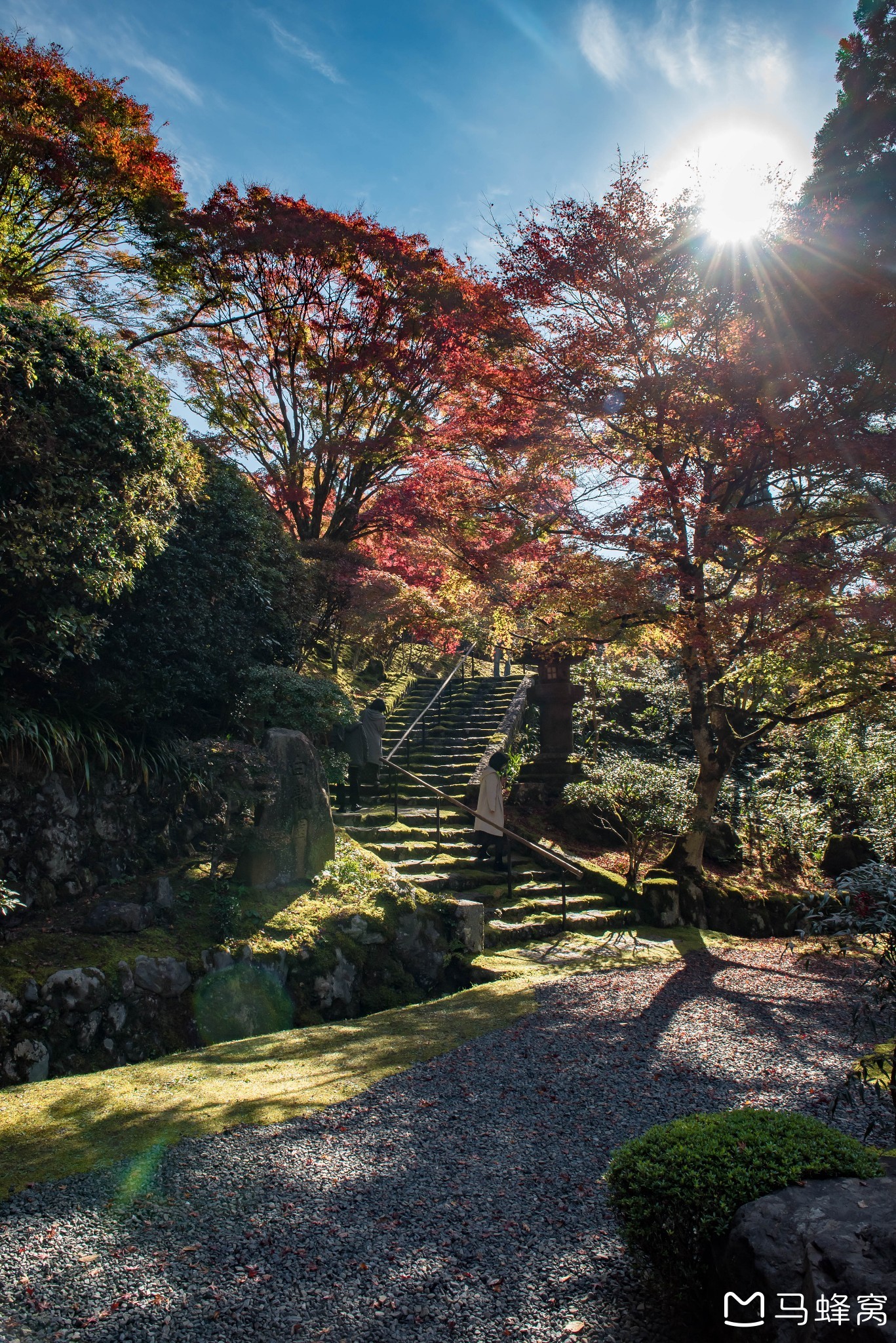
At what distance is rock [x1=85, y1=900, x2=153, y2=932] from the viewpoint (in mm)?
5875

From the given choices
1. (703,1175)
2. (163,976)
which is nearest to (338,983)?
(163,976)

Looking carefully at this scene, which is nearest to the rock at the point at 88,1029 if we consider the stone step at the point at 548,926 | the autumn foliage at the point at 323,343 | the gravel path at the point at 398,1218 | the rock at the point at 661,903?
the gravel path at the point at 398,1218

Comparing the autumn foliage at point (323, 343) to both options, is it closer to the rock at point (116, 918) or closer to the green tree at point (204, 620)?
the green tree at point (204, 620)

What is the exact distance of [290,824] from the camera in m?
7.56

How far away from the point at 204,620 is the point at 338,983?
398 cm

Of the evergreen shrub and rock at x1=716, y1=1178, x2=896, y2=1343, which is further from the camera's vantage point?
the evergreen shrub

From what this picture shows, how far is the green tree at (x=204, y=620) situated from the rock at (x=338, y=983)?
9.74ft

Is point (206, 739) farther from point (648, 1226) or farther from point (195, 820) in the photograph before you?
point (648, 1226)

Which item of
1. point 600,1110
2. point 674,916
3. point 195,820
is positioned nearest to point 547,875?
point 674,916

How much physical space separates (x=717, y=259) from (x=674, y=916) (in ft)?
25.8

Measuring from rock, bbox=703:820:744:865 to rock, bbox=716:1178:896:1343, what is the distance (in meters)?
11.1

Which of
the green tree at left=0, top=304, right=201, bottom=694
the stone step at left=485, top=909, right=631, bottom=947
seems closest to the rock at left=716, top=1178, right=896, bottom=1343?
the green tree at left=0, top=304, right=201, bottom=694

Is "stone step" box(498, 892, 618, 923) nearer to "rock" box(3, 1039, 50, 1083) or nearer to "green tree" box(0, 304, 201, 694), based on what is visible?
"rock" box(3, 1039, 50, 1083)

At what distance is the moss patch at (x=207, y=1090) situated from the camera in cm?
379
